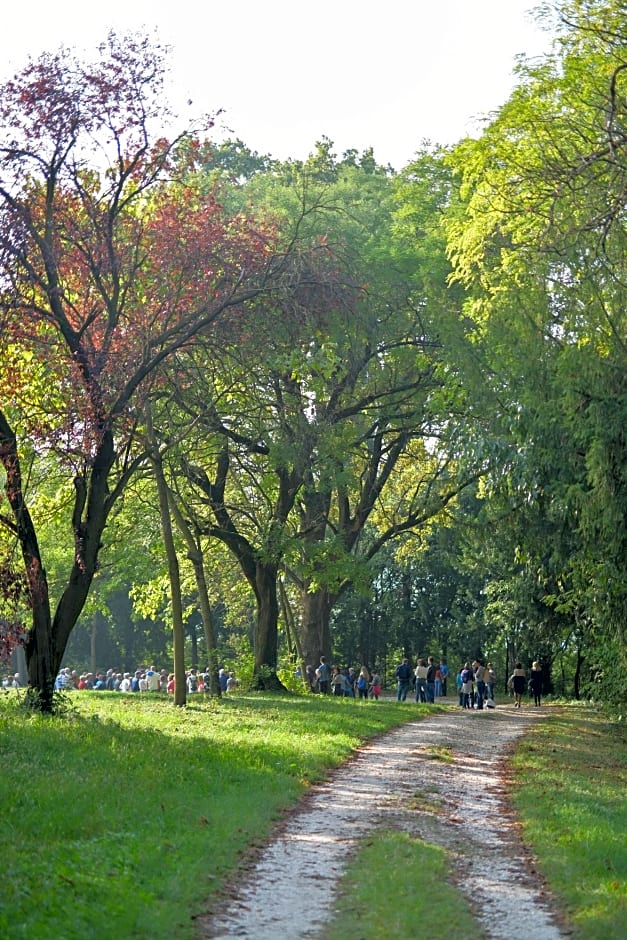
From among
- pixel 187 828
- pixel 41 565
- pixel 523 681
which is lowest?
pixel 187 828

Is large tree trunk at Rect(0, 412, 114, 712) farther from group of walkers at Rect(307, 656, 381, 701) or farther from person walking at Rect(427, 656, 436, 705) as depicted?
person walking at Rect(427, 656, 436, 705)

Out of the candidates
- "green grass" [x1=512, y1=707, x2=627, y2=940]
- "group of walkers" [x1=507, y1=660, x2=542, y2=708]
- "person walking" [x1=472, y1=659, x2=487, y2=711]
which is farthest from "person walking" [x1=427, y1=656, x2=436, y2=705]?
"green grass" [x1=512, y1=707, x2=627, y2=940]

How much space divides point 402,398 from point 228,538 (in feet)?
20.4

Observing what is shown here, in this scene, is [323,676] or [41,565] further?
[323,676]

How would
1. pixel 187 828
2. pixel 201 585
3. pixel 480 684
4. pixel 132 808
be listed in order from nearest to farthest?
A: 1. pixel 187 828
2. pixel 132 808
3. pixel 201 585
4. pixel 480 684

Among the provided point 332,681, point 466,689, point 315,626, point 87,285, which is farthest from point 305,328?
point 332,681

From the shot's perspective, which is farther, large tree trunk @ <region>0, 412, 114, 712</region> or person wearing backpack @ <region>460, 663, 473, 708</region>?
person wearing backpack @ <region>460, 663, 473, 708</region>

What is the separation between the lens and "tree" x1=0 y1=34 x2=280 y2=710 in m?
18.9

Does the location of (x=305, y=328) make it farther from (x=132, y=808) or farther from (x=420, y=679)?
(x=420, y=679)

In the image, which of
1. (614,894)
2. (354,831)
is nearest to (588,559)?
(354,831)

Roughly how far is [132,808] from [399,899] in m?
3.50

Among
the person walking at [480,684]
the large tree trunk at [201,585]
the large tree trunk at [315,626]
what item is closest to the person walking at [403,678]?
the person walking at [480,684]

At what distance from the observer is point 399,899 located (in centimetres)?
838

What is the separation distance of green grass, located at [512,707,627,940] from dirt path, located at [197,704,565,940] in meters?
0.22
